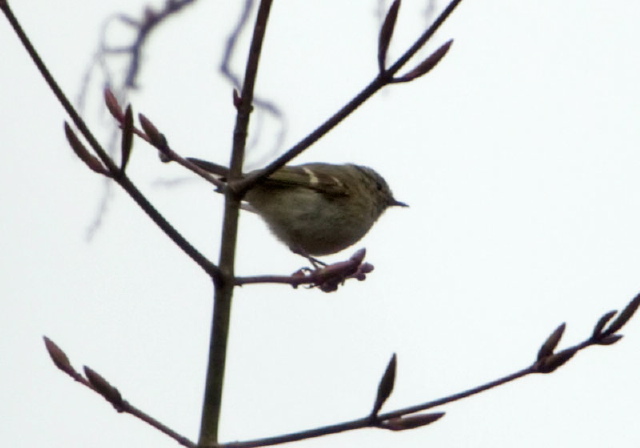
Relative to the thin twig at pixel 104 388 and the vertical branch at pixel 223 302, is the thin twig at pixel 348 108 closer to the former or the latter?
the vertical branch at pixel 223 302

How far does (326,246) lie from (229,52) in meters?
2.70

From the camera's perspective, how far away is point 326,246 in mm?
5191

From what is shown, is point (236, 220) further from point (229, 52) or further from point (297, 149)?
point (229, 52)

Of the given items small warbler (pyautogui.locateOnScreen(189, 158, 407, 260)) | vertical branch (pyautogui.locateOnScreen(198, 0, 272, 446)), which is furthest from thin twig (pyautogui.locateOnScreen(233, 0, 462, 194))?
small warbler (pyautogui.locateOnScreen(189, 158, 407, 260))

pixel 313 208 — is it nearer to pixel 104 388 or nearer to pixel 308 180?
pixel 308 180

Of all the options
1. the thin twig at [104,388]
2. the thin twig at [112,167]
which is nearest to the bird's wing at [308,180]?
the thin twig at [104,388]

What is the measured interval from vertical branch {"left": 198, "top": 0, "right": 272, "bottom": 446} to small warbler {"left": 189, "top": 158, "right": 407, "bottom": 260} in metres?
2.83

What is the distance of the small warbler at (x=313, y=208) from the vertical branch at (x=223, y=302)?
9.29 feet

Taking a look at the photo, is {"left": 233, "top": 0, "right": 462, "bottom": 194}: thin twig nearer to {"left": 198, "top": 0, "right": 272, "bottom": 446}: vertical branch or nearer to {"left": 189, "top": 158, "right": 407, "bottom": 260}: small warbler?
{"left": 198, "top": 0, "right": 272, "bottom": 446}: vertical branch

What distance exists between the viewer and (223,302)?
75.2 inches

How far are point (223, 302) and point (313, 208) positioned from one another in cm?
334

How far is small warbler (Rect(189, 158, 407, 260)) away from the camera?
16.7 feet

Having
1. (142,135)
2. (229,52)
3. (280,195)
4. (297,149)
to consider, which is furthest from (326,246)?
(297,149)

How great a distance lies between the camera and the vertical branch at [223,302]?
1.85 meters
